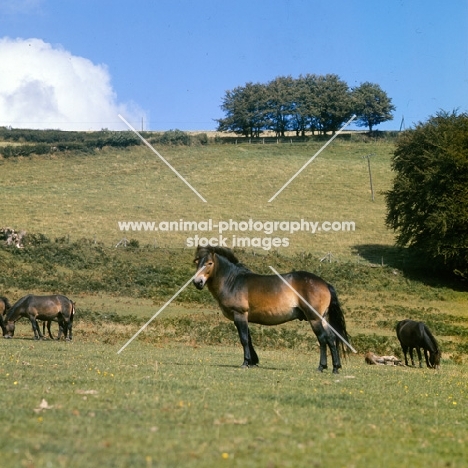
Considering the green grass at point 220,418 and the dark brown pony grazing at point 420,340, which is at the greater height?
the green grass at point 220,418

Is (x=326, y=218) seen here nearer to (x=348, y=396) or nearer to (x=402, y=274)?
(x=402, y=274)

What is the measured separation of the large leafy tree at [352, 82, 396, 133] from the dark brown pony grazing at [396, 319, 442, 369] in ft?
309

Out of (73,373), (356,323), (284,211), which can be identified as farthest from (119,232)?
(73,373)

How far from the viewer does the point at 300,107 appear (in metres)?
111

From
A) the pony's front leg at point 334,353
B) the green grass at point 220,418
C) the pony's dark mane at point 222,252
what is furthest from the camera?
the pony's dark mane at point 222,252

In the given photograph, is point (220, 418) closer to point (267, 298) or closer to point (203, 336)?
point (267, 298)

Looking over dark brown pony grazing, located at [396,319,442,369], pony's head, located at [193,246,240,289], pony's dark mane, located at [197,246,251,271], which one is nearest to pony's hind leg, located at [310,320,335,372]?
pony's dark mane, located at [197,246,251,271]

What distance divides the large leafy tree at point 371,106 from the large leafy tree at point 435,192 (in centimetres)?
5404

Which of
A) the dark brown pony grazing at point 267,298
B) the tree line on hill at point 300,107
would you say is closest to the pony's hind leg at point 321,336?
the dark brown pony grazing at point 267,298

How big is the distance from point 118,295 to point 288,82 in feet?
282

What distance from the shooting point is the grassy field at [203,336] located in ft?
22.4

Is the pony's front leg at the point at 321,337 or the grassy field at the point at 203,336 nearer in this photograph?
the grassy field at the point at 203,336

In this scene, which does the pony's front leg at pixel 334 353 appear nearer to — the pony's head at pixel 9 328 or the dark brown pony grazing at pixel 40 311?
the dark brown pony grazing at pixel 40 311

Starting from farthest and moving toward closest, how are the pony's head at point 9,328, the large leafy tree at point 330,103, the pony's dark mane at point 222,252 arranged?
1. the large leafy tree at point 330,103
2. the pony's head at point 9,328
3. the pony's dark mane at point 222,252
